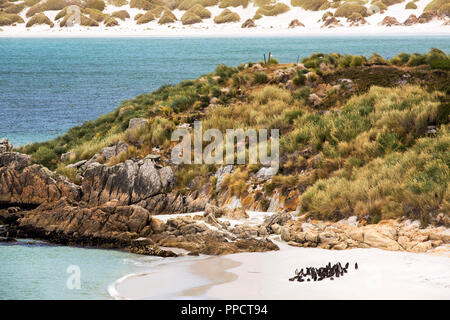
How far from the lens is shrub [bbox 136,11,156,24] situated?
5338 inches

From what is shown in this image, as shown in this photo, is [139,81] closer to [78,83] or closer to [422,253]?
[78,83]

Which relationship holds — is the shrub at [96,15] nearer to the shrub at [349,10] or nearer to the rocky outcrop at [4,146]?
the shrub at [349,10]

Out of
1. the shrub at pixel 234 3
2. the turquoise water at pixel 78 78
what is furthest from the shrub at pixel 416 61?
the shrub at pixel 234 3

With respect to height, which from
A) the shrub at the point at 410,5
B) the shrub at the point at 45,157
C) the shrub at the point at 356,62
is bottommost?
the shrub at the point at 45,157

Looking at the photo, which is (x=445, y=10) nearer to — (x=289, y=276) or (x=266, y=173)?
(x=266, y=173)

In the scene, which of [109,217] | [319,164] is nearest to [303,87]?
[319,164]

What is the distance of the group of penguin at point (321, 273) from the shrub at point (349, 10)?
4446 inches

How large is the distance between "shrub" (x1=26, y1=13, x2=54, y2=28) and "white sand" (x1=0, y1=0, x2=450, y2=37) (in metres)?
1.53

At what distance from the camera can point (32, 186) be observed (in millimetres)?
19953

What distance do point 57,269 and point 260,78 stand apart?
51.1 ft

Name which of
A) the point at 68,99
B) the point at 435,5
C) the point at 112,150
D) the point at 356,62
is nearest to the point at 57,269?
the point at 112,150

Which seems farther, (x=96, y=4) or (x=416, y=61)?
(x=96, y=4)

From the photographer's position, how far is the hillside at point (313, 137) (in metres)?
16.5

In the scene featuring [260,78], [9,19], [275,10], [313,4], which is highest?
[313,4]
